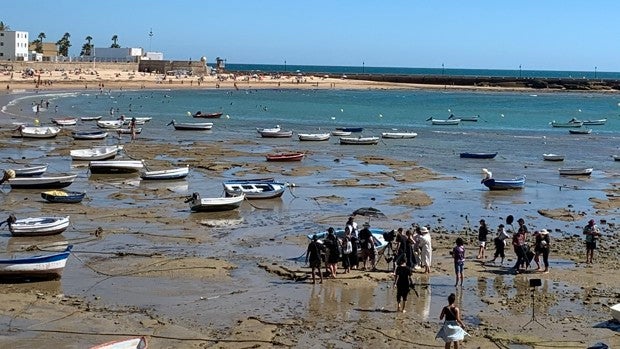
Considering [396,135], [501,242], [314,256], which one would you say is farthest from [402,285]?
[396,135]

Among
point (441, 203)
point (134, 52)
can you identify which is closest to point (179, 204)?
point (441, 203)

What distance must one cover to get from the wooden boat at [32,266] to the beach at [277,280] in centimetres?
30

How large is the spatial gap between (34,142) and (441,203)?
30725mm

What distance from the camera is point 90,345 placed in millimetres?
15852

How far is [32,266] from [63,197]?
11754 millimetres

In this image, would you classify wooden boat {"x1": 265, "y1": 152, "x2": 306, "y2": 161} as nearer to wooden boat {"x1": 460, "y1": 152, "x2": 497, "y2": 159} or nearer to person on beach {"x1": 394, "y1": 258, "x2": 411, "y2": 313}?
wooden boat {"x1": 460, "y1": 152, "x2": 497, "y2": 159}

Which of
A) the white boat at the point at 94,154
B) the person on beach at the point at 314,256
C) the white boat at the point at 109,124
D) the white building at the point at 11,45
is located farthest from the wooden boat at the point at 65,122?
the white building at the point at 11,45

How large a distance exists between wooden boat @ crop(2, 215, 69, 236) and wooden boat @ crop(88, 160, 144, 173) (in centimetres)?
1404

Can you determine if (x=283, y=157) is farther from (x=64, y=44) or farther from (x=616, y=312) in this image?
(x=64, y=44)

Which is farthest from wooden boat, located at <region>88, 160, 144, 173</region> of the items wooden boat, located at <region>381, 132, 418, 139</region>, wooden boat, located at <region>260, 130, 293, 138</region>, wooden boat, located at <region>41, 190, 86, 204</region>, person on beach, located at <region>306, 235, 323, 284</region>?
wooden boat, located at <region>381, 132, 418, 139</region>

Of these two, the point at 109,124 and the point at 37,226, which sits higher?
the point at 109,124

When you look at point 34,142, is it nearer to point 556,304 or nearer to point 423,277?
point 423,277

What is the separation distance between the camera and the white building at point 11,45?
150 metres

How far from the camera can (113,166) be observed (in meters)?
39.9
